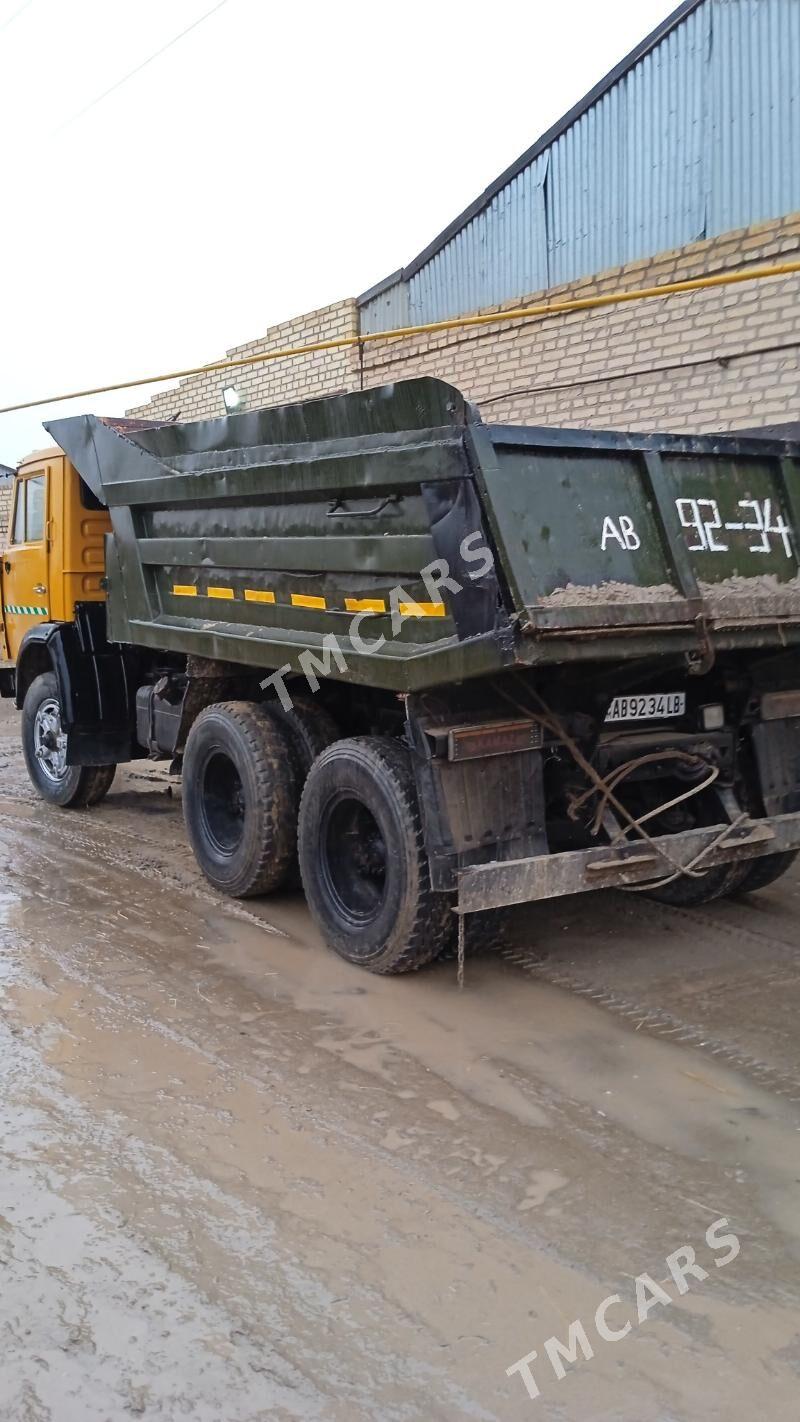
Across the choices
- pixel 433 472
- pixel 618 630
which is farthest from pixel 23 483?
pixel 618 630

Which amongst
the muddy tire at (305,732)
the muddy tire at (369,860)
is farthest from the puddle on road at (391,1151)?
the muddy tire at (305,732)

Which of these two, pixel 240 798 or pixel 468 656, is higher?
pixel 468 656

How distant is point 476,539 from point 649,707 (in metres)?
1.26

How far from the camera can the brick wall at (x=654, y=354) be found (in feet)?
24.4

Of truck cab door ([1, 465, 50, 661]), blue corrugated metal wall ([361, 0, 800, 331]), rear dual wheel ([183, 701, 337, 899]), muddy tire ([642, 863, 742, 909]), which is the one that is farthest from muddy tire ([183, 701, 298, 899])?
blue corrugated metal wall ([361, 0, 800, 331])

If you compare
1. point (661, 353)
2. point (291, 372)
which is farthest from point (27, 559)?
point (291, 372)

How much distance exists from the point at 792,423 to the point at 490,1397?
6.39 m

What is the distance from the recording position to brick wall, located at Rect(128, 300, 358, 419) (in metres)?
11.7

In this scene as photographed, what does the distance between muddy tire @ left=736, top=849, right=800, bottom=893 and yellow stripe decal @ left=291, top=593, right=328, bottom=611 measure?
243 cm

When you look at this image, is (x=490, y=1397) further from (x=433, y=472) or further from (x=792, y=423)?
(x=792, y=423)

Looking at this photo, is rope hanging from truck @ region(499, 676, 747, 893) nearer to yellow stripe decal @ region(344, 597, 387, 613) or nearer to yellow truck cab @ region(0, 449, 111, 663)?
yellow stripe decal @ region(344, 597, 387, 613)

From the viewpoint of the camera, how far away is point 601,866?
14.4ft

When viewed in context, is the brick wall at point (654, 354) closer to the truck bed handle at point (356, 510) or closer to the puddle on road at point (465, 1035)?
the truck bed handle at point (356, 510)

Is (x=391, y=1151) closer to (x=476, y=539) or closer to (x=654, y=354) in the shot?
(x=476, y=539)
